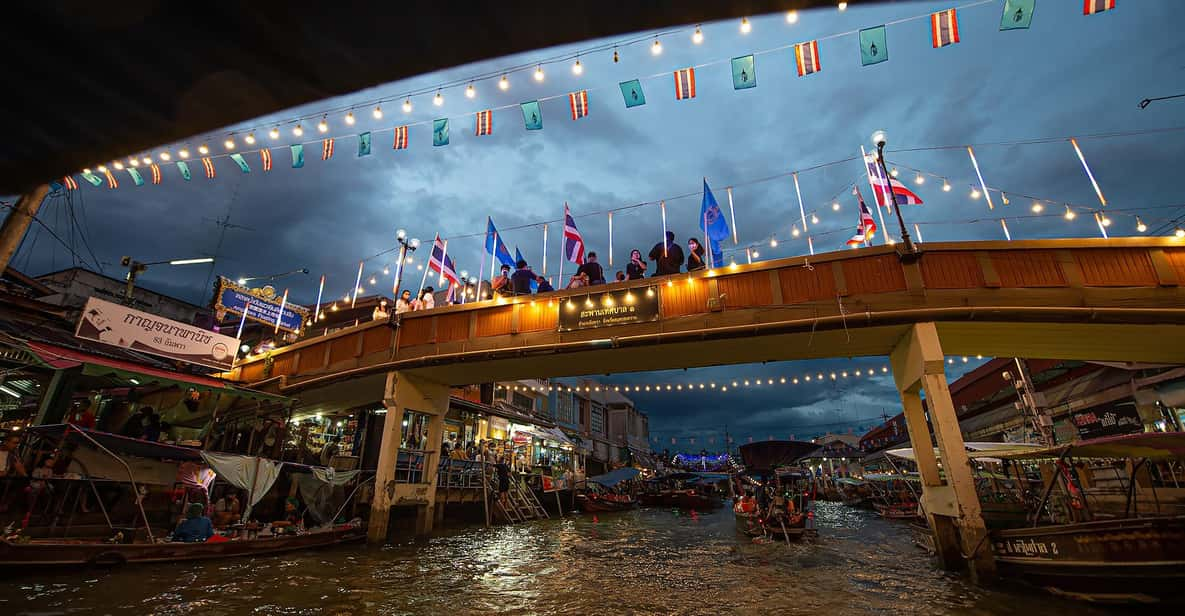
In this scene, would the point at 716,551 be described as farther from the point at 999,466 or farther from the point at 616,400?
the point at 616,400

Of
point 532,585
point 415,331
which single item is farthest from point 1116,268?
point 415,331

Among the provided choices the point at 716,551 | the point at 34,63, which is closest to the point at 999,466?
the point at 716,551

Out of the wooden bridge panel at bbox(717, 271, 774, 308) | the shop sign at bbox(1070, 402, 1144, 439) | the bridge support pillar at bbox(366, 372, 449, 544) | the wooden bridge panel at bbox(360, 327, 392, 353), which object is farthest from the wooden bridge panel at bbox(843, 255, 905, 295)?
the wooden bridge panel at bbox(360, 327, 392, 353)

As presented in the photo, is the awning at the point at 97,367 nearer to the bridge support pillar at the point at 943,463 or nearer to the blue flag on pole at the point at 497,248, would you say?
the blue flag on pole at the point at 497,248

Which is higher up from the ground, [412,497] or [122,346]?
[122,346]

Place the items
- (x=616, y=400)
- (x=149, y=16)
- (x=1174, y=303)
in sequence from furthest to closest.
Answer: (x=616, y=400), (x=1174, y=303), (x=149, y=16)

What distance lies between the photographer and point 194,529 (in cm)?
1171

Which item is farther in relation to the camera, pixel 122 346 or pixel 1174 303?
pixel 122 346

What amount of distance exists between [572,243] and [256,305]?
1686 centimetres

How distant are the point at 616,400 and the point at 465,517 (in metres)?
45.6

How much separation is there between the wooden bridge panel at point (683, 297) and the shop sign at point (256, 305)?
20.1m

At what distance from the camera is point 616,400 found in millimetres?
66375

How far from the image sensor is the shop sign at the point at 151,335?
52.0 feet

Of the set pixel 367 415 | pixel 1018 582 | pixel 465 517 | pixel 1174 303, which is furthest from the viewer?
pixel 367 415
